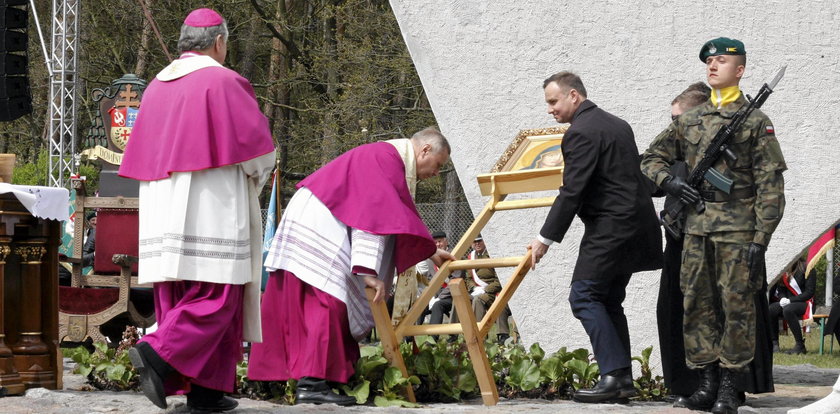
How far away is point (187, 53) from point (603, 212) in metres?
2.19

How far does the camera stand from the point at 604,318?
6.00m

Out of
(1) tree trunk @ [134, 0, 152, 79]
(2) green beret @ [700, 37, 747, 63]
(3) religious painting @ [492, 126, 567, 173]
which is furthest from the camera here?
(1) tree trunk @ [134, 0, 152, 79]

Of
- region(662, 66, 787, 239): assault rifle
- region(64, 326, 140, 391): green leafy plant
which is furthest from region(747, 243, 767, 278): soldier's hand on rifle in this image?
region(64, 326, 140, 391): green leafy plant

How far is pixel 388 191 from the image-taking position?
6133mm

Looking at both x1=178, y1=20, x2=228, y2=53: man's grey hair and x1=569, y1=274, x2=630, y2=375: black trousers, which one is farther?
x1=569, y1=274, x2=630, y2=375: black trousers

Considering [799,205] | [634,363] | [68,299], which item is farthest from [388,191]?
[68,299]

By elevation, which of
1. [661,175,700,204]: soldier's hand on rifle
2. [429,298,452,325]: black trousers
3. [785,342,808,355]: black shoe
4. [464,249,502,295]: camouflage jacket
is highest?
[661,175,700,204]: soldier's hand on rifle

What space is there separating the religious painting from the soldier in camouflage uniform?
36.5 inches

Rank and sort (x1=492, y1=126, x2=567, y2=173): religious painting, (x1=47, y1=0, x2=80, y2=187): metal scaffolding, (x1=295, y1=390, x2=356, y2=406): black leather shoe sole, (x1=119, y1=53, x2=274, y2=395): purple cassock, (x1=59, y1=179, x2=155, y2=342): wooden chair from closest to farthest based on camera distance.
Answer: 1. (x1=119, y1=53, x2=274, y2=395): purple cassock
2. (x1=295, y1=390, x2=356, y2=406): black leather shoe sole
3. (x1=492, y1=126, x2=567, y2=173): religious painting
4. (x1=59, y1=179, x2=155, y2=342): wooden chair
5. (x1=47, y1=0, x2=80, y2=187): metal scaffolding

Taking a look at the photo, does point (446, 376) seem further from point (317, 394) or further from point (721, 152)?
point (721, 152)

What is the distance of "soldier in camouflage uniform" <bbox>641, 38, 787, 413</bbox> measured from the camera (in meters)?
5.56

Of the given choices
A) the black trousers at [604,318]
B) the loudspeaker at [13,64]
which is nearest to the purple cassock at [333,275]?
the black trousers at [604,318]

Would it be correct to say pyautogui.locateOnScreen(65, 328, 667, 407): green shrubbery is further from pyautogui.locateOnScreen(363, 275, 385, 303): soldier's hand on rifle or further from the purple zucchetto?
the purple zucchetto

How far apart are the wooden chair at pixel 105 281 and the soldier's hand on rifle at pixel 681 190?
4.88 metres
